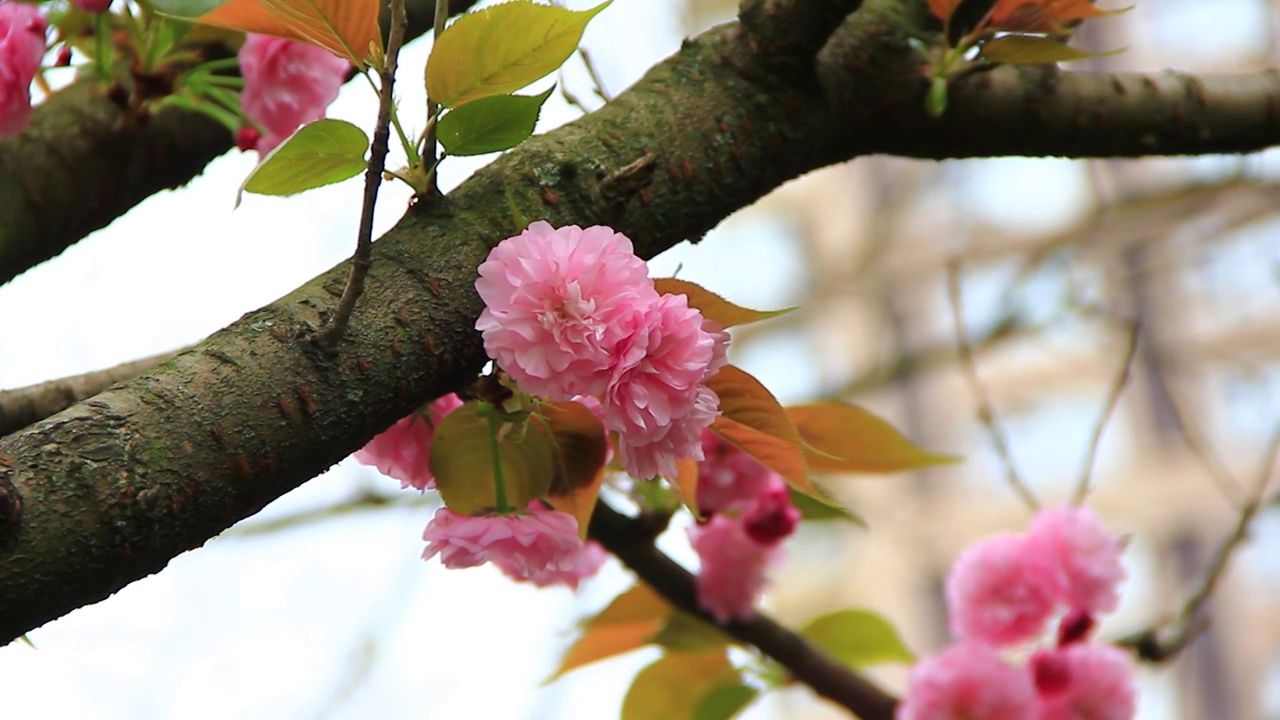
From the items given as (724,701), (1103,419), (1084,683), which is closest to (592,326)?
(724,701)

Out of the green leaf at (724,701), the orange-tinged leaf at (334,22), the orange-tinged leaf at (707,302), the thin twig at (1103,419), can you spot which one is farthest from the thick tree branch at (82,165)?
the thin twig at (1103,419)

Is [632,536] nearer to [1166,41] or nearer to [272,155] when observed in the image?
[272,155]

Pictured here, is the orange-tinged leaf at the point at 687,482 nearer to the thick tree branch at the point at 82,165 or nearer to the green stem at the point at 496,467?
the green stem at the point at 496,467

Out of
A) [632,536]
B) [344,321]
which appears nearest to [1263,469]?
[632,536]

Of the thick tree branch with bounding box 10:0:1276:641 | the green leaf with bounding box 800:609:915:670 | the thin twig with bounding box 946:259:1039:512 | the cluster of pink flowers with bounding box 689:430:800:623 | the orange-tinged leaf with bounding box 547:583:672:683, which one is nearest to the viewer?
the thick tree branch with bounding box 10:0:1276:641

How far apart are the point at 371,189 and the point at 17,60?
1.15 feet

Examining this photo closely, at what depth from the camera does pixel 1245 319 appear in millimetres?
4594

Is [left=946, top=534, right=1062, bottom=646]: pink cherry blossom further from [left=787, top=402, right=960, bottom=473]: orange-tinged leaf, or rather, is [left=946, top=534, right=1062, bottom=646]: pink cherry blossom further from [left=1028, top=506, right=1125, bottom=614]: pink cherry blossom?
[left=787, top=402, right=960, bottom=473]: orange-tinged leaf

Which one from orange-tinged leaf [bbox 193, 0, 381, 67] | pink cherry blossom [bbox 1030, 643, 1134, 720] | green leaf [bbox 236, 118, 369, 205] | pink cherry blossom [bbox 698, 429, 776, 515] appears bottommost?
pink cherry blossom [bbox 1030, 643, 1134, 720]

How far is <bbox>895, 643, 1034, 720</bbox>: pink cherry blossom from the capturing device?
33.9 inches

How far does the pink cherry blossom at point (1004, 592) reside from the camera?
3.05ft

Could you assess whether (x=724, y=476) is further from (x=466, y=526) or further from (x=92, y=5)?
(x=92, y=5)

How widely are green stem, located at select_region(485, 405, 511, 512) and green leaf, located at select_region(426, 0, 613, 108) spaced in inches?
4.9

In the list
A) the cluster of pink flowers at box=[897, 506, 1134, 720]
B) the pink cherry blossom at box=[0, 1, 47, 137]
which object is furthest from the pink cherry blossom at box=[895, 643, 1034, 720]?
the pink cherry blossom at box=[0, 1, 47, 137]
